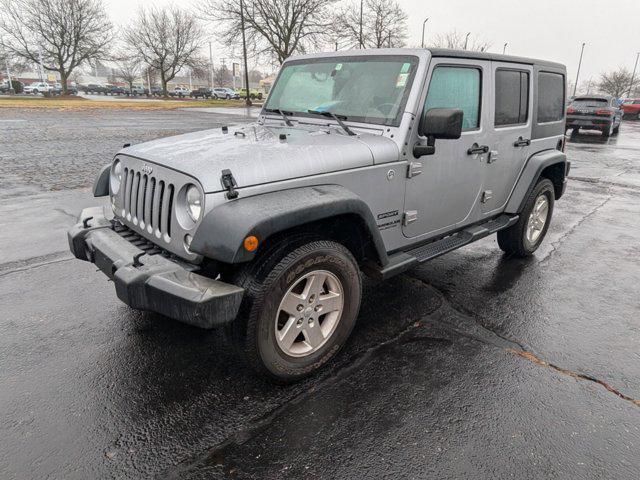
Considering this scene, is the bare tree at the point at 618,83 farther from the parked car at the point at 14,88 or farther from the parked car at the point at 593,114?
the parked car at the point at 14,88

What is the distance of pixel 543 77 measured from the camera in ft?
15.0

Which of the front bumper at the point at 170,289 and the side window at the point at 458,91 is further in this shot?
the side window at the point at 458,91

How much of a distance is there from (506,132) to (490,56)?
0.68 metres

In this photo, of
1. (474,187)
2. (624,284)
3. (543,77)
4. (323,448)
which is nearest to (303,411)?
(323,448)

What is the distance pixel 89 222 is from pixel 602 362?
145 inches

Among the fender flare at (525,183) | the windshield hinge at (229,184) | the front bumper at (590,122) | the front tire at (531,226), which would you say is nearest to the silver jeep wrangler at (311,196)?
the windshield hinge at (229,184)

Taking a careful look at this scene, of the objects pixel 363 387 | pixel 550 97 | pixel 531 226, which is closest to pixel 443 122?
pixel 363 387

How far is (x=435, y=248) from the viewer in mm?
3643

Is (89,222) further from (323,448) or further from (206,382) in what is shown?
(323,448)

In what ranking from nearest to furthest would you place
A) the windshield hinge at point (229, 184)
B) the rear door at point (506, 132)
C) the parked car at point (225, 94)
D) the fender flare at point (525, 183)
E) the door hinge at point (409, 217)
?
the windshield hinge at point (229, 184), the door hinge at point (409, 217), the rear door at point (506, 132), the fender flare at point (525, 183), the parked car at point (225, 94)

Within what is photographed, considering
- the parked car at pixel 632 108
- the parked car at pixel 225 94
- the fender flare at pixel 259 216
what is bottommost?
the fender flare at pixel 259 216

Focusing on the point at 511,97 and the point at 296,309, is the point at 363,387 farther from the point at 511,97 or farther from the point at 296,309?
the point at 511,97

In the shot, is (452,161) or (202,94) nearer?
(452,161)

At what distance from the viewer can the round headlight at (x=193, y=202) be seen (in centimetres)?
240
